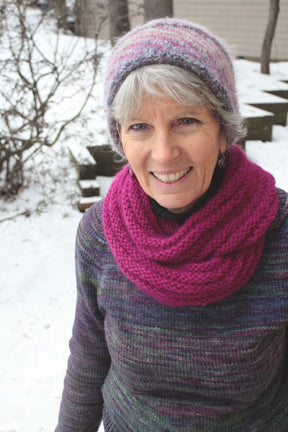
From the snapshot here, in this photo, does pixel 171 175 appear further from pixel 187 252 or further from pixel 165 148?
pixel 187 252

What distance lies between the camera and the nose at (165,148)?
1.19 meters

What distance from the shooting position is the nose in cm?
119

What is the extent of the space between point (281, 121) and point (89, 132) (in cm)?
293

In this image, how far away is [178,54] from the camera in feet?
3.62

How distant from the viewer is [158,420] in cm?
139

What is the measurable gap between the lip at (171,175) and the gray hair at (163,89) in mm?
171

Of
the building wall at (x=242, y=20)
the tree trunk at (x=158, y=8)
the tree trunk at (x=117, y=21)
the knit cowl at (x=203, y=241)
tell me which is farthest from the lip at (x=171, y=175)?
the building wall at (x=242, y=20)

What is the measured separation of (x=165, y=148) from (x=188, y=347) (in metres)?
0.57

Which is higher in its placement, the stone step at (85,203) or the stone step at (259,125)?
the stone step at (259,125)

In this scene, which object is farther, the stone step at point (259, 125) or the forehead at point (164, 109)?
the stone step at point (259, 125)

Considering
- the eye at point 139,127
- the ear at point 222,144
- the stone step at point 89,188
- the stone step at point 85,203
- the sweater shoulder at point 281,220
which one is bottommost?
the stone step at point 85,203

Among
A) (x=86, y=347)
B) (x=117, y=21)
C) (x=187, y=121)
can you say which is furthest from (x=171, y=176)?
(x=117, y=21)

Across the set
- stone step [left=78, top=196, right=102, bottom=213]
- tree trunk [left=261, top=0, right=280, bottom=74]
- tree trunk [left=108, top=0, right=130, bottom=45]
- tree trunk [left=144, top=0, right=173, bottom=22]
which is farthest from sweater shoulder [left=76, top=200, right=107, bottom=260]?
tree trunk [left=261, top=0, right=280, bottom=74]

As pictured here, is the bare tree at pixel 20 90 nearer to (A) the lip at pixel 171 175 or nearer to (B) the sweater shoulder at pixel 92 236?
(B) the sweater shoulder at pixel 92 236
